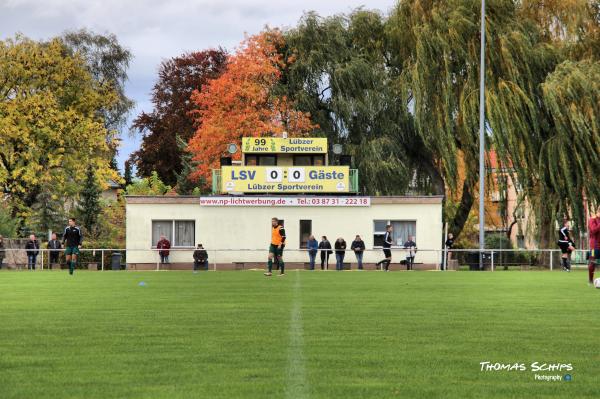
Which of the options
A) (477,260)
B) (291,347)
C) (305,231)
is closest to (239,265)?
(305,231)

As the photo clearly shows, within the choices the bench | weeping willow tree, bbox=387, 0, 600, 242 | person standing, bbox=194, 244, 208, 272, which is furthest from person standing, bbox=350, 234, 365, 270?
person standing, bbox=194, 244, 208, 272

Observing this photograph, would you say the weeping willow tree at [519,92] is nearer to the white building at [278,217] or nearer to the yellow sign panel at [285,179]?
the white building at [278,217]

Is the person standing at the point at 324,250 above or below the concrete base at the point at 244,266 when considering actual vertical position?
above

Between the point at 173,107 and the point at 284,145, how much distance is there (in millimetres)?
22451

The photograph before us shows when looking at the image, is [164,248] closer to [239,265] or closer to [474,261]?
[239,265]

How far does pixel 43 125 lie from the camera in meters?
58.0

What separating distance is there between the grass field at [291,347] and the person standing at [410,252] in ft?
91.3

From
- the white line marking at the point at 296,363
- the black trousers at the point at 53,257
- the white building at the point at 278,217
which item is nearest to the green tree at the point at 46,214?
the black trousers at the point at 53,257

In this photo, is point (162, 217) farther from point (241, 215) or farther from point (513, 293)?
point (513, 293)

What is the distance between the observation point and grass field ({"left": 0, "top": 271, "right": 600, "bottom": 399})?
7.78 metres

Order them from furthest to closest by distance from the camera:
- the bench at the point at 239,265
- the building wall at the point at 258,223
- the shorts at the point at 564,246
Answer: the building wall at the point at 258,223, the bench at the point at 239,265, the shorts at the point at 564,246

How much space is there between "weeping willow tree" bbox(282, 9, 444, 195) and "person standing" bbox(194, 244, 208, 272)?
35.5ft

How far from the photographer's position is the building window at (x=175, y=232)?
5000cm

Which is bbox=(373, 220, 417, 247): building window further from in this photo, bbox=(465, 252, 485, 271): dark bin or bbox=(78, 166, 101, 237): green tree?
bbox=(78, 166, 101, 237): green tree
